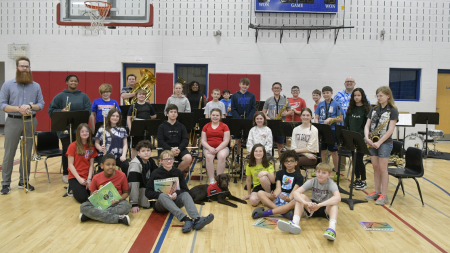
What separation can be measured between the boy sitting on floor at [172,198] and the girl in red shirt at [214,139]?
1112 mm

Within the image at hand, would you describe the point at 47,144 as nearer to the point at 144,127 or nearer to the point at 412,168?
the point at 144,127

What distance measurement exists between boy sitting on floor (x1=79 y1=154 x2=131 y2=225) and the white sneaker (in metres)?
1.73

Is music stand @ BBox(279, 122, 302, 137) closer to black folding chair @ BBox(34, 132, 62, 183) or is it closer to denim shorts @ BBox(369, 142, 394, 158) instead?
denim shorts @ BBox(369, 142, 394, 158)

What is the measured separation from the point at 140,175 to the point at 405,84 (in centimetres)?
949

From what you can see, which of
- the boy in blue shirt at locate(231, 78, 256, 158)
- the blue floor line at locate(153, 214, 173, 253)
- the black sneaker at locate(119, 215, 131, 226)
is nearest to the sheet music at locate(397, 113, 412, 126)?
the boy in blue shirt at locate(231, 78, 256, 158)

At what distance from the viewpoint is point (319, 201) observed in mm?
4086

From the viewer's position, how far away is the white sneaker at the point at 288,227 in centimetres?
361

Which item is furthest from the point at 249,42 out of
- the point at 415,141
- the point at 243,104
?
the point at 415,141

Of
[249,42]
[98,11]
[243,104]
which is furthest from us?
[249,42]

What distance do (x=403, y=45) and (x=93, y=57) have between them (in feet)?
31.7

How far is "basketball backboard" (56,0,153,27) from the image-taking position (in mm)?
7930

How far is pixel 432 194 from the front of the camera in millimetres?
5348

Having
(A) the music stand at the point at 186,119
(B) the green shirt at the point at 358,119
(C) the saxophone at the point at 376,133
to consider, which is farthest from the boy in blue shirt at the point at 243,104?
(C) the saxophone at the point at 376,133

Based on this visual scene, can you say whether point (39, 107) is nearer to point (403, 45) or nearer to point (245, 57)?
point (245, 57)
